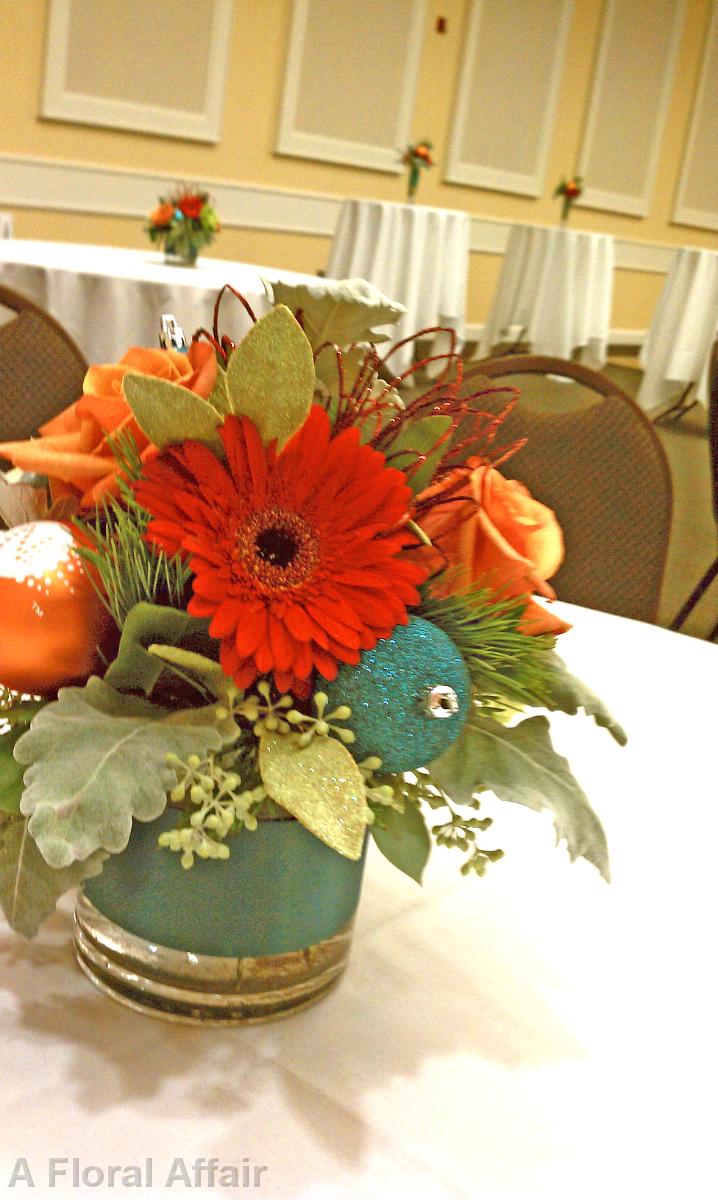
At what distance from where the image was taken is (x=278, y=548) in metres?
0.49

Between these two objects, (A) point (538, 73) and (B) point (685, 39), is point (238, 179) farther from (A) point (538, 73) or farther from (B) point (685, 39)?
(B) point (685, 39)

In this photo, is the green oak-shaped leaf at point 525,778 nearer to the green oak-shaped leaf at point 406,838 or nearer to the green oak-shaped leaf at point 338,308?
the green oak-shaped leaf at point 406,838

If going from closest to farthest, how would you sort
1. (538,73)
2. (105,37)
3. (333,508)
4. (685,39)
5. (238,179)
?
(333,508)
(105,37)
(238,179)
(538,73)
(685,39)

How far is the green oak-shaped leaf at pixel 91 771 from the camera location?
1.45 feet

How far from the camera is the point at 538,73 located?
746cm

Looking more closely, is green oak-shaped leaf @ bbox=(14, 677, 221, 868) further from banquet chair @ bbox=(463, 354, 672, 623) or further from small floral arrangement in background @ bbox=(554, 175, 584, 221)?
small floral arrangement in background @ bbox=(554, 175, 584, 221)

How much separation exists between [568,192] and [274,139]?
2.35m

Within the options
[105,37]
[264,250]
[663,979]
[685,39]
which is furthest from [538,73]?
[663,979]

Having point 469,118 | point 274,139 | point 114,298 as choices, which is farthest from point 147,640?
point 469,118

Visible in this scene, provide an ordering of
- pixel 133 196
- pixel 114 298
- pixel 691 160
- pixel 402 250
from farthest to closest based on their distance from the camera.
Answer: pixel 691 160
pixel 402 250
pixel 133 196
pixel 114 298

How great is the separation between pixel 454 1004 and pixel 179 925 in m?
0.16

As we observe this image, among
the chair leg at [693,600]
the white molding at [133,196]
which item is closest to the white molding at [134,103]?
the white molding at [133,196]

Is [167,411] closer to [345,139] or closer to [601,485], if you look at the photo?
[601,485]

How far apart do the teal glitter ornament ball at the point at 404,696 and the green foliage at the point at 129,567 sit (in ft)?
0.26
